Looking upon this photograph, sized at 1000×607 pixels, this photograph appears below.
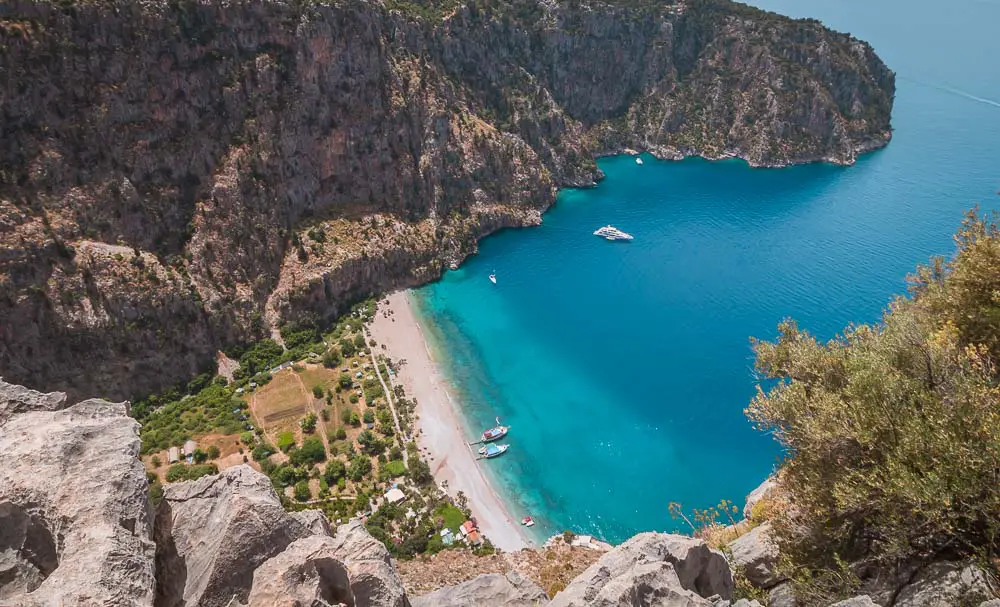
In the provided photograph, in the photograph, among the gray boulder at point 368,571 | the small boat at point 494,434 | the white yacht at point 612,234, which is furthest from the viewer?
the white yacht at point 612,234

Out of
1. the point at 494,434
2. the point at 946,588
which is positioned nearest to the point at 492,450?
the point at 494,434

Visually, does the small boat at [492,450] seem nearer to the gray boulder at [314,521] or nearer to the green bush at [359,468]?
the green bush at [359,468]

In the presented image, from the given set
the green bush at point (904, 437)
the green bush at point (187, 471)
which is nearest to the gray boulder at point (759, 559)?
the green bush at point (904, 437)

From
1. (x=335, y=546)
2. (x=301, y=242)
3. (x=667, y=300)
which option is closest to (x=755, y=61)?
(x=667, y=300)

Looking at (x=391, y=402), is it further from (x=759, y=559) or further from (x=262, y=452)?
(x=759, y=559)

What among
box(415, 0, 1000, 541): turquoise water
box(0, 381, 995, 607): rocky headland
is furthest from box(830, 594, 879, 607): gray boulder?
box(415, 0, 1000, 541): turquoise water

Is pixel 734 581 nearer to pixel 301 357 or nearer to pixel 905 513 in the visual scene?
pixel 905 513
